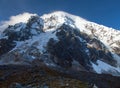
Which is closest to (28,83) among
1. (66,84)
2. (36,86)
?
(36,86)

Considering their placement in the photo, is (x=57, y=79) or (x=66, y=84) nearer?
(x=66, y=84)

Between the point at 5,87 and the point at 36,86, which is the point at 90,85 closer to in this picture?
the point at 36,86

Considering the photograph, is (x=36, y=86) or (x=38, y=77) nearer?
(x=36, y=86)

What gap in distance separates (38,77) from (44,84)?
470 centimetres

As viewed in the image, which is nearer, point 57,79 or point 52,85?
point 52,85

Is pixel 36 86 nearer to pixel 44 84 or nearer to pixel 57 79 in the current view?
pixel 44 84

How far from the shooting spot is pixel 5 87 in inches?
1512

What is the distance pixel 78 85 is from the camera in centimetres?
3747

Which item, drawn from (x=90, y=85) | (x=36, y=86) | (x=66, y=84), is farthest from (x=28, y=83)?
(x=90, y=85)

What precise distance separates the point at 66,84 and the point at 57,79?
117 inches

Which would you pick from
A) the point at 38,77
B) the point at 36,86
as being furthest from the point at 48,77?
the point at 36,86

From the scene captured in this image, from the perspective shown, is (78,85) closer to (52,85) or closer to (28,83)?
(52,85)

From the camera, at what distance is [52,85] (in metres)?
37.6

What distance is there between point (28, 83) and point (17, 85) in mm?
2245
